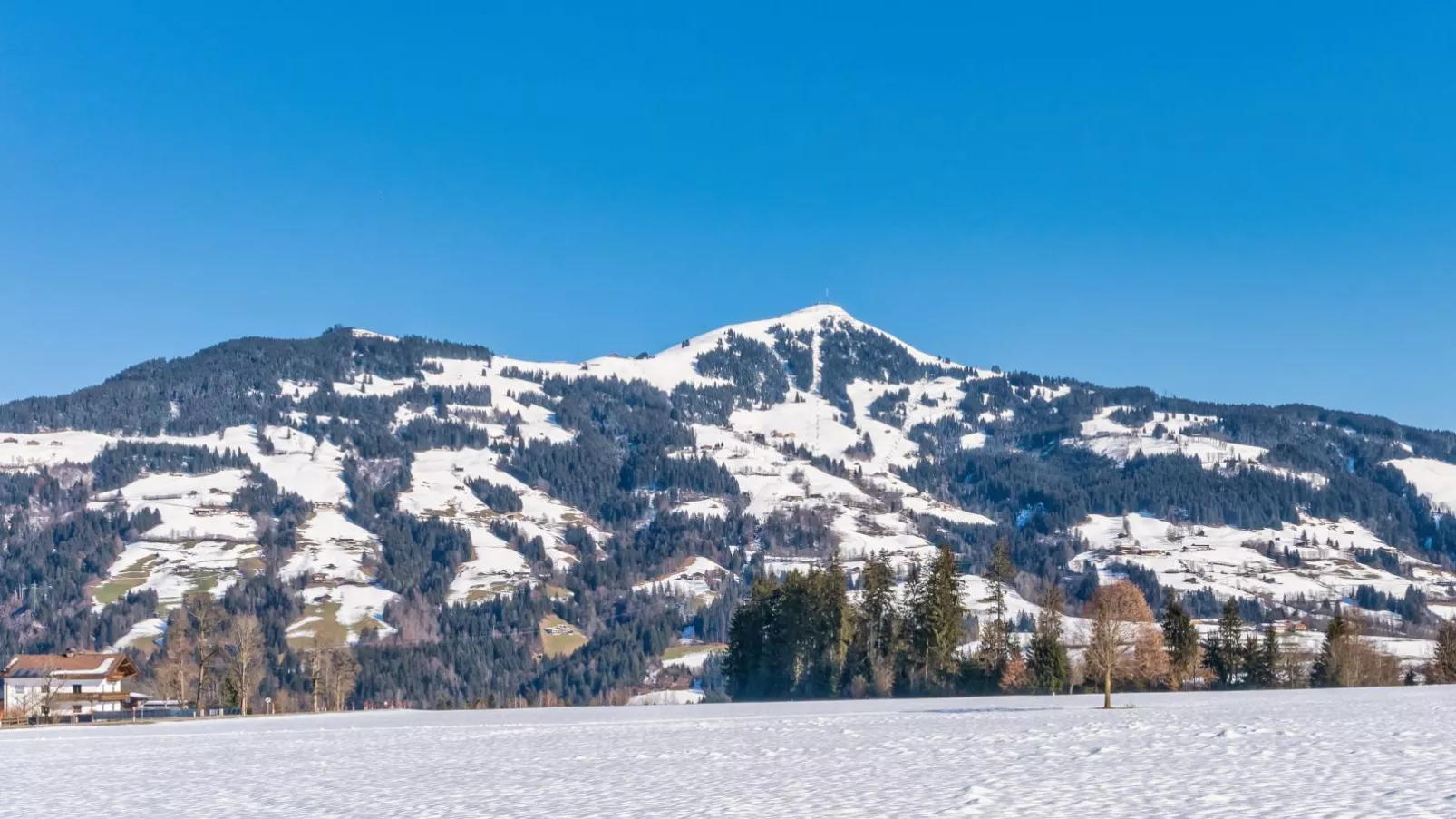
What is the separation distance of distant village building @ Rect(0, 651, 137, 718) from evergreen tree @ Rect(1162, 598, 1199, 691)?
4485 inches

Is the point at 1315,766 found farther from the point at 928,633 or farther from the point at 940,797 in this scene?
the point at 928,633

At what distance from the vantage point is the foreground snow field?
30109 millimetres

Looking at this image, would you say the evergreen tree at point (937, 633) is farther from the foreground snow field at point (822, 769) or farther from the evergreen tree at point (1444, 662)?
the foreground snow field at point (822, 769)

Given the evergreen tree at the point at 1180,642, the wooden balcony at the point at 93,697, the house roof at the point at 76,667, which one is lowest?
the wooden balcony at the point at 93,697

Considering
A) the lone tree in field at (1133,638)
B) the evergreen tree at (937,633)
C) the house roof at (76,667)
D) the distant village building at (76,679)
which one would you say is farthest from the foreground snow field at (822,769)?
the house roof at (76,667)

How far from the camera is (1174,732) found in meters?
49.6

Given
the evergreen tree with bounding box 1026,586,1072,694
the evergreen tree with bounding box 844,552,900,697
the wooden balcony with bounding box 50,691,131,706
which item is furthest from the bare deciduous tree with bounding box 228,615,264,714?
the evergreen tree with bounding box 1026,586,1072,694

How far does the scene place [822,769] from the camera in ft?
131

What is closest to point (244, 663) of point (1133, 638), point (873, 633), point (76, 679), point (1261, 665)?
point (76, 679)

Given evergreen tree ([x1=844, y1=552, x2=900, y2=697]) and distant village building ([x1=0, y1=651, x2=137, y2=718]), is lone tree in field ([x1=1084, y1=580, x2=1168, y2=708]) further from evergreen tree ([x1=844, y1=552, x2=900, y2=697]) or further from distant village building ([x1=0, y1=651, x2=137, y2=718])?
distant village building ([x1=0, y1=651, x2=137, y2=718])

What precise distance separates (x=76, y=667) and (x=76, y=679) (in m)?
2.36

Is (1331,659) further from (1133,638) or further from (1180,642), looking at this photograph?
(1133,638)

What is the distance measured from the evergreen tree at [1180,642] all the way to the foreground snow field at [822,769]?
180 feet

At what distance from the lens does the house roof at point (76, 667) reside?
5989 inches
